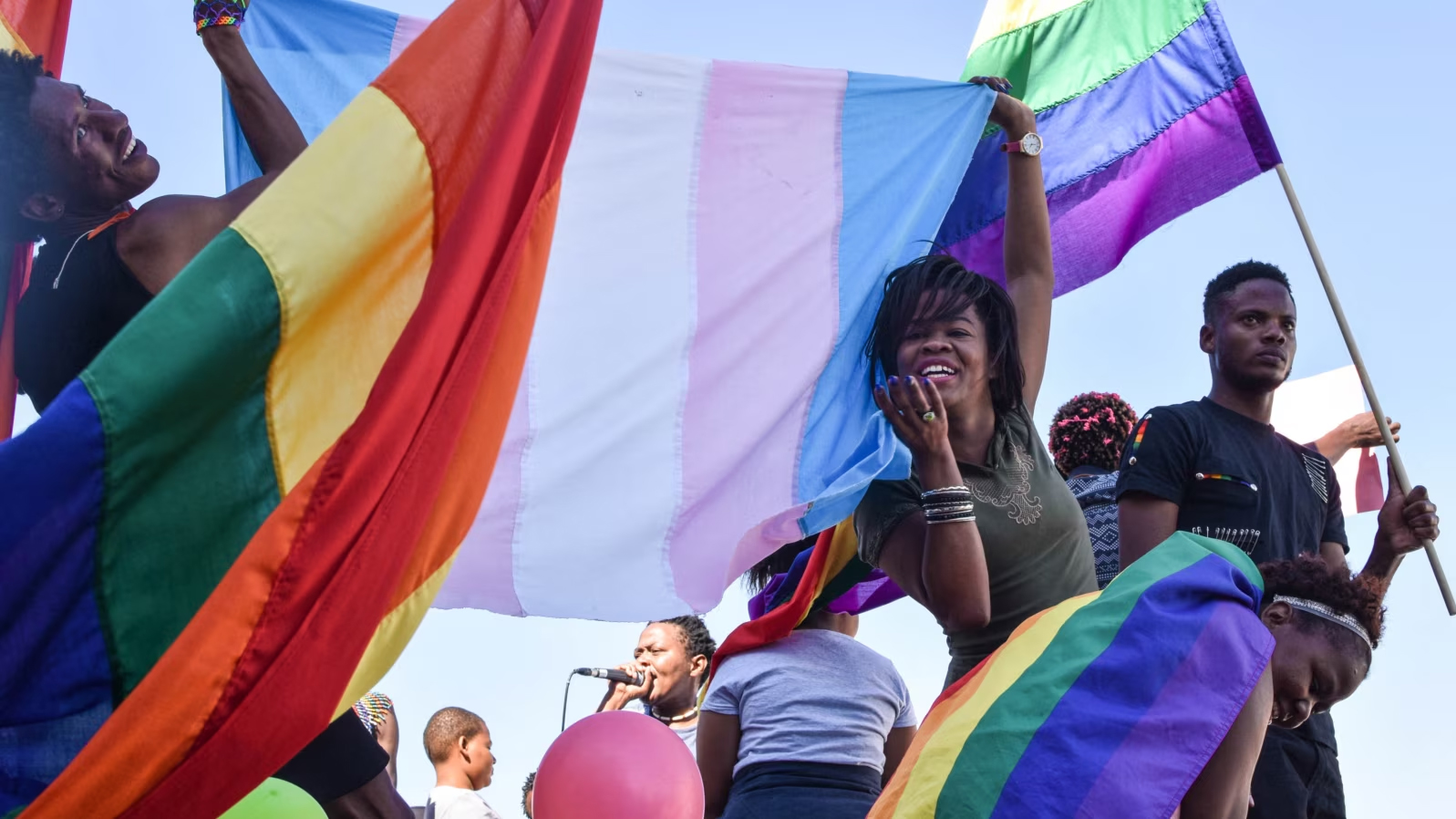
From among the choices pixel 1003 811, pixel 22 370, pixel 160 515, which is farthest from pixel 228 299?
pixel 1003 811

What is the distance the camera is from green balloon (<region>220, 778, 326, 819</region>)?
8.76ft

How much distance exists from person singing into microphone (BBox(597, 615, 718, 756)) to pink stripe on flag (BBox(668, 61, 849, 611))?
1734 mm

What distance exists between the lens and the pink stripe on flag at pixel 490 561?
3.60 meters

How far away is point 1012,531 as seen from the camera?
11.2 ft

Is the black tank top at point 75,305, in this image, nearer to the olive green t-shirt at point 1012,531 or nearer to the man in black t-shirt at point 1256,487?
the olive green t-shirt at point 1012,531

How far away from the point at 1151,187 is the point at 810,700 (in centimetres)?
190

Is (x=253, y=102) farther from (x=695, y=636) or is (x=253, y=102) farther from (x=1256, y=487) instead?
(x=695, y=636)

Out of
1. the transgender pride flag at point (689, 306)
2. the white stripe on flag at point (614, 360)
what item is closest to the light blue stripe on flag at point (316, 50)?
the transgender pride flag at point (689, 306)

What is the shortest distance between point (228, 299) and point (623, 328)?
130 centimetres

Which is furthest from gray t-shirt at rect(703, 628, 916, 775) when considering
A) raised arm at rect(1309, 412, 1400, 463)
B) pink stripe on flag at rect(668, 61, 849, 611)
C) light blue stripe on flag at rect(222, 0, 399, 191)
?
raised arm at rect(1309, 412, 1400, 463)

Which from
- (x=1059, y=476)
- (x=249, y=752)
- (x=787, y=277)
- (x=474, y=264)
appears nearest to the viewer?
(x=249, y=752)

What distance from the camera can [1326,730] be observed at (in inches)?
148

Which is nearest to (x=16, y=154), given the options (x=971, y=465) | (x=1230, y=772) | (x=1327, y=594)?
(x=971, y=465)

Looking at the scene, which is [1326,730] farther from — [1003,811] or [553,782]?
[553,782]
